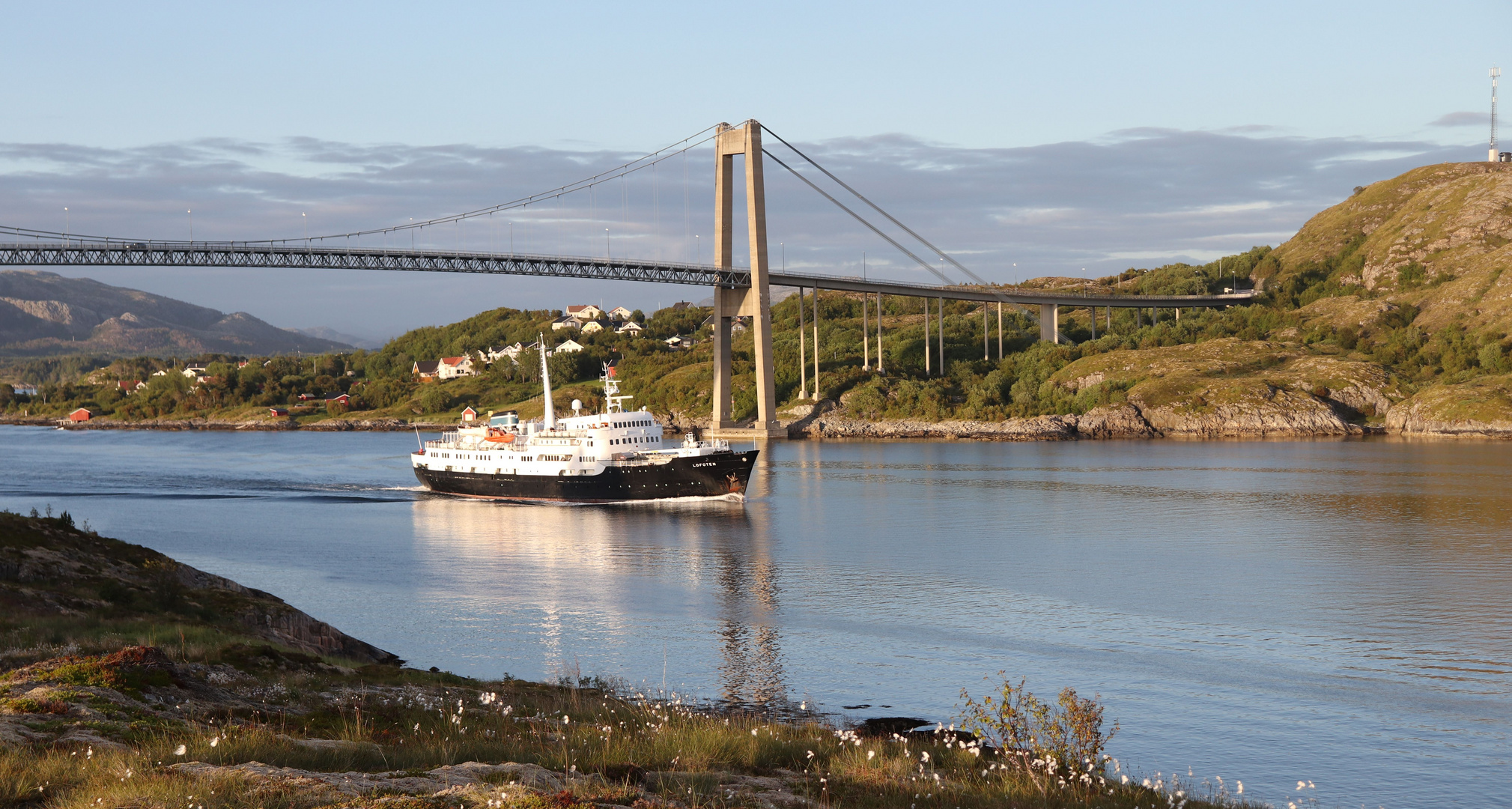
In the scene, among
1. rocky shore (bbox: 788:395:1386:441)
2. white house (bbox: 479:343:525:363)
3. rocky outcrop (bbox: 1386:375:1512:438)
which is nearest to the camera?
rocky outcrop (bbox: 1386:375:1512:438)

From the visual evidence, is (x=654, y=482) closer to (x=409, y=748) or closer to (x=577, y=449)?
(x=577, y=449)

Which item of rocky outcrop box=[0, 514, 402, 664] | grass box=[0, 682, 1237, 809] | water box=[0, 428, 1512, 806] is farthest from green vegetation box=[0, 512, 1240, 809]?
water box=[0, 428, 1512, 806]

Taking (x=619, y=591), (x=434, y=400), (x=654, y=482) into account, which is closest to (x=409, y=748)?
(x=619, y=591)

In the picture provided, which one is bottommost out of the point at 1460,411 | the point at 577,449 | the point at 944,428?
the point at 944,428

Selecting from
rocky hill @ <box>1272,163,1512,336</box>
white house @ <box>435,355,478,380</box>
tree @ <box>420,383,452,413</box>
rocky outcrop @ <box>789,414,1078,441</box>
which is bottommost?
rocky outcrop @ <box>789,414,1078,441</box>

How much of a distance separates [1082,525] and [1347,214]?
132 meters

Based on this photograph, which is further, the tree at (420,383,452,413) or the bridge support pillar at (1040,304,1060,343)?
the tree at (420,383,452,413)

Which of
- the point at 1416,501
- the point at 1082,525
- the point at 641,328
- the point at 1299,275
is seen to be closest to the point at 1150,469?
the point at 1416,501

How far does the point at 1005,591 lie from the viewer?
93.1 ft

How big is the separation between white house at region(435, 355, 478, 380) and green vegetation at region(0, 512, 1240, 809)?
14391cm

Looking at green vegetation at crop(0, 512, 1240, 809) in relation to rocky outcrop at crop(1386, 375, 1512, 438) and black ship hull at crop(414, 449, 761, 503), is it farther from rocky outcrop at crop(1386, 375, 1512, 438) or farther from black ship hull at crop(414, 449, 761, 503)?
rocky outcrop at crop(1386, 375, 1512, 438)

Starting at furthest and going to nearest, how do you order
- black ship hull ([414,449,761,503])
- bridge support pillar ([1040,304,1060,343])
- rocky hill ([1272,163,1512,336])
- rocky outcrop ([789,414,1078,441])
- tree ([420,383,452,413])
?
tree ([420,383,452,413]), bridge support pillar ([1040,304,1060,343]), rocky hill ([1272,163,1512,336]), rocky outcrop ([789,414,1078,441]), black ship hull ([414,449,761,503])

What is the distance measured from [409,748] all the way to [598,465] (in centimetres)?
4253

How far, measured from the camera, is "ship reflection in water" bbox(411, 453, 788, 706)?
2053cm
